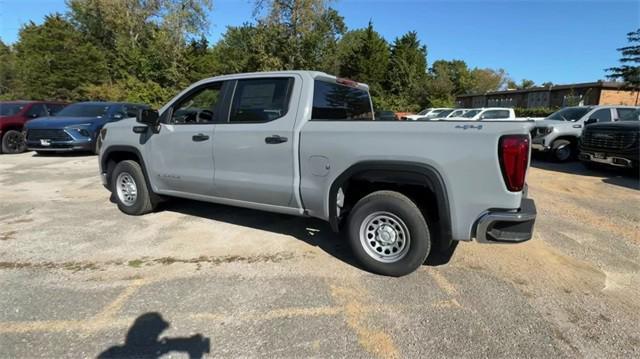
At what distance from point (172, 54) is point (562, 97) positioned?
39452 mm

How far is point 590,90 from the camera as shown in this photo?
35.6 metres

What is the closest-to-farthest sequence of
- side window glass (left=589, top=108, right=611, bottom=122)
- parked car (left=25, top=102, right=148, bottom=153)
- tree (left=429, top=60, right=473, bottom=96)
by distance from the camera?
parked car (left=25, top=102, right=148, bottom=153) → side window glass (left=589, top=108, right=611, bottom=122) → tree (left=429, top=60, right=473, bottom=96)

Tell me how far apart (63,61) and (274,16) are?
19343 millimetres

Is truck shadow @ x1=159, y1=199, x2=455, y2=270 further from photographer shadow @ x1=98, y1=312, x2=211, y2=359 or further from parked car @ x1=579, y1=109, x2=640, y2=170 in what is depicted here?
parked car @ x1=579, y1=109, x2=640, y2=170

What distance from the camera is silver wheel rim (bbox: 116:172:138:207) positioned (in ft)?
17.3

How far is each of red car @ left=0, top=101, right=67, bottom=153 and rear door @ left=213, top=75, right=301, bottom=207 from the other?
11.5 metres

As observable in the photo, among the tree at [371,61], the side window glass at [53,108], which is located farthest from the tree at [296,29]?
Result: the side window glass at [53,108]

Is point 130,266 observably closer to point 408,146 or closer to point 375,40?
point 408,146

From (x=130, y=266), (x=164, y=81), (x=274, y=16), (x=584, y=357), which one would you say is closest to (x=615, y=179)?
(x=584, y=357)

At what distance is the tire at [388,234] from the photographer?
333 cm

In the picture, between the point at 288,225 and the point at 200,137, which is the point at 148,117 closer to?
the point at 200,137

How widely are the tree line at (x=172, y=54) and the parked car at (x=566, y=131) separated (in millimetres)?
23435

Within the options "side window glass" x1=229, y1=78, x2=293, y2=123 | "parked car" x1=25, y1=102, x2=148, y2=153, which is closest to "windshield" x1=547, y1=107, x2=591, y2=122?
"side window glass" x1=229, y1=78, x2=293, y2=123

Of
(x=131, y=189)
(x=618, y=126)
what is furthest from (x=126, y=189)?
(x=618, y=126)
